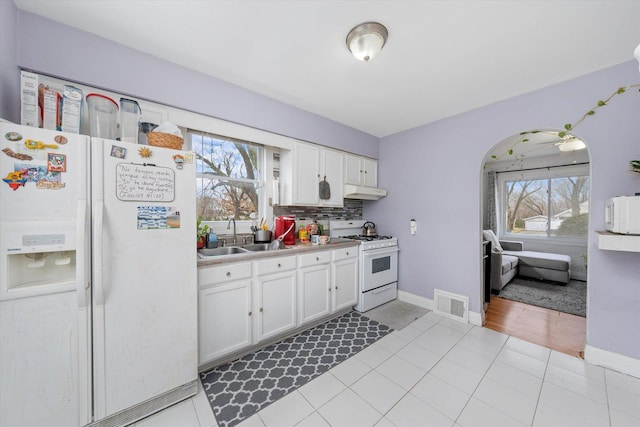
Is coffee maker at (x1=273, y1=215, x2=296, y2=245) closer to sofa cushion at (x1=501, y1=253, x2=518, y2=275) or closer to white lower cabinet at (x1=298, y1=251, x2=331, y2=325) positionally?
white lower cabinet at (x1=298, y1=251, x2=331, y2=325)

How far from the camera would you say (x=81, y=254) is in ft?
4.16

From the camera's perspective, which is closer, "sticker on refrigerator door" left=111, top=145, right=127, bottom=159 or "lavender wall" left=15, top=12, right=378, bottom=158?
"sticker on refrigerator door" left=111, top=145, right=127, bottom=159

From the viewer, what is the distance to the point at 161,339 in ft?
5.01

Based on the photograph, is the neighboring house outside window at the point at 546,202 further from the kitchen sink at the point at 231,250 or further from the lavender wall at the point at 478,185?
the kitchen sink at the point at 231,250

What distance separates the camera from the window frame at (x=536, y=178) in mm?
4598

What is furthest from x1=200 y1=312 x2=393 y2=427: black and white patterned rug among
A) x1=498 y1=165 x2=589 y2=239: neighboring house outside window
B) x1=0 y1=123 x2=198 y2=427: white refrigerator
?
x1=498 y1=165 x2=589 y2=239: neighboring house outside window

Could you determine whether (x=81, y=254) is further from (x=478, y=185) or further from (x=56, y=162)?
(x=478, y=185)

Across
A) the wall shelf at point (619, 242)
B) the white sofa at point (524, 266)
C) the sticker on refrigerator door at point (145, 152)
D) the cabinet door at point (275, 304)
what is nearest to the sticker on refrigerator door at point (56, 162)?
the sticker on refrigerator door at point (145, 152)

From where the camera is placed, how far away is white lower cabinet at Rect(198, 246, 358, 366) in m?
Result: 1.86

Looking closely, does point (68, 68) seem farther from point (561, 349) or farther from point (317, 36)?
point (561, 349)

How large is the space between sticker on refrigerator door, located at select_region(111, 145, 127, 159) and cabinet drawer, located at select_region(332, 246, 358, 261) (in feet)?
6.83

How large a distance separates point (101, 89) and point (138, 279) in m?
1.45

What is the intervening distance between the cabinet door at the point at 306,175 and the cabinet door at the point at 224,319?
48.8 inches

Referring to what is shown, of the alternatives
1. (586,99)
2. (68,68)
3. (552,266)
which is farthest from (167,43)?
(552,266)
